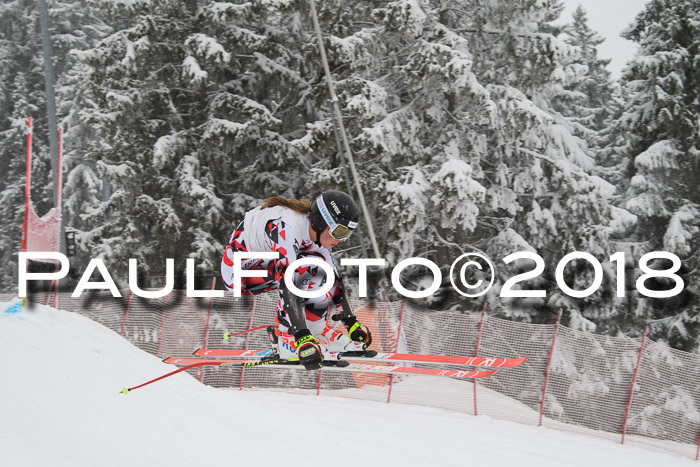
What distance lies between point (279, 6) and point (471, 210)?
640 cm

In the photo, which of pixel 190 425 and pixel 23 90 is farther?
pixel 23 90

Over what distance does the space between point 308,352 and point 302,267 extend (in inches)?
32.4

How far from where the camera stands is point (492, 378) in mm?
11594

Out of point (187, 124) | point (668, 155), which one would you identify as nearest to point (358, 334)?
point (187, 124)

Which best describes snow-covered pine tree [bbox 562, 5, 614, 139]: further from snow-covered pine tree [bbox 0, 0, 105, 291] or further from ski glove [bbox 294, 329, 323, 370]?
ski glove [bbox 294, 329, 323, 370]

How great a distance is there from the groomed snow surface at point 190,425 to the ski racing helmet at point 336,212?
2377 millimetres

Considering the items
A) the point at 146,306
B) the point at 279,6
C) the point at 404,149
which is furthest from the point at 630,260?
the point at 146,306

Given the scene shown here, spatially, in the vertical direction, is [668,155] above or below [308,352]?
above

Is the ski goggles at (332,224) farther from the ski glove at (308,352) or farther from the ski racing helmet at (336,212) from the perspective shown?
the ski glove at (308,352)

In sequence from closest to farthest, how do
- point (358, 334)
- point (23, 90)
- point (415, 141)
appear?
point (358, 334), point (415, 141), point (23, 90)

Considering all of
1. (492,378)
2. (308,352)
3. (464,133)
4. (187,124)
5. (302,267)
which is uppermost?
(187,124)

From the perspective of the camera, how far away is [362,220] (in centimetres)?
1470

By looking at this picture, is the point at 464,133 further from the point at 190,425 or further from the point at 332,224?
the point at 332,224

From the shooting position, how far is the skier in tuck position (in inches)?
196
